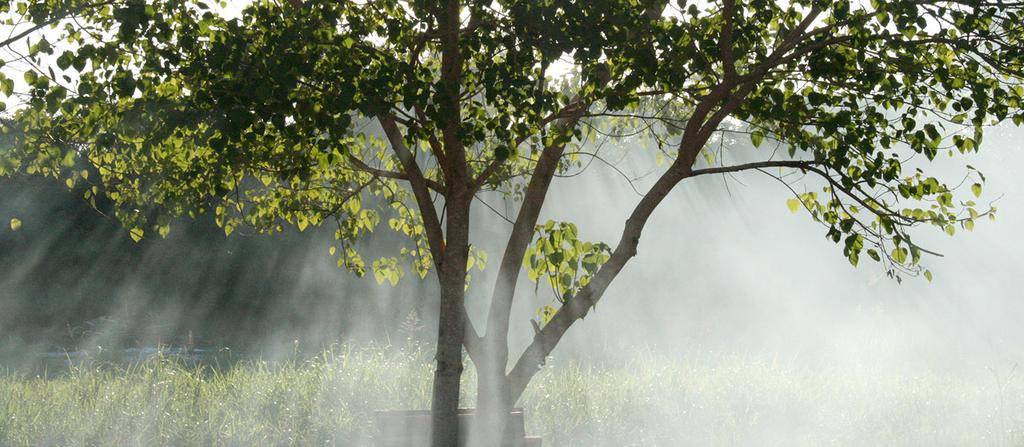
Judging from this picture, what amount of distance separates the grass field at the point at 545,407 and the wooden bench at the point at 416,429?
154 cm

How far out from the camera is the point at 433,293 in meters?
13.8

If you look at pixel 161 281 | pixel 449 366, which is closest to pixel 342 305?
pixel 161 281

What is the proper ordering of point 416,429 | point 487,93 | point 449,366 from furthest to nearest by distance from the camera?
point 416,429 < point 449,366 < point 487,93

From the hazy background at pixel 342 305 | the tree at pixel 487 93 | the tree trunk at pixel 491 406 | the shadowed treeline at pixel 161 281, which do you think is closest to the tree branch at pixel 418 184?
the tree at pixel 487 93

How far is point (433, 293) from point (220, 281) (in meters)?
3.02

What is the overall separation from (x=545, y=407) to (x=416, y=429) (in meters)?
2.50

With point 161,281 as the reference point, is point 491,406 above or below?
below

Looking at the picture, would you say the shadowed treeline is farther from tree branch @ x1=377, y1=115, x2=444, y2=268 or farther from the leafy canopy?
the leafy canopy

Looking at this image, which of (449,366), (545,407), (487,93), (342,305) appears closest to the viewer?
(487,93)

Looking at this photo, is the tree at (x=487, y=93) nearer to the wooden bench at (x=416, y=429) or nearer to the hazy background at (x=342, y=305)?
the wooden bench at (x=416, y=429)

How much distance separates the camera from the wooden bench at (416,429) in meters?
5.35

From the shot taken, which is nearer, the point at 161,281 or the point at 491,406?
the point at 491,406

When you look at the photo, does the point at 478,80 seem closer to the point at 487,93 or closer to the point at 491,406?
the point at 487,93

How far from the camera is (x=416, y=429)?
5.40m
